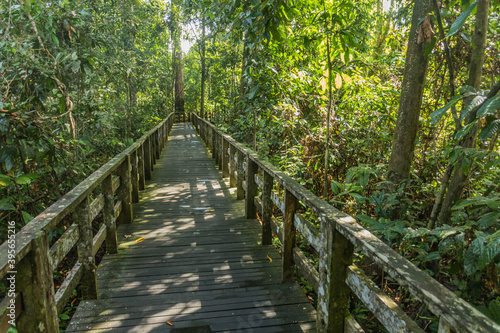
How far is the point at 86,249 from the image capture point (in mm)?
2994

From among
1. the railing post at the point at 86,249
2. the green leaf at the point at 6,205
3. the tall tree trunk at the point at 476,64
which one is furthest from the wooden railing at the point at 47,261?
the tall tree trunk at the point at 476,64

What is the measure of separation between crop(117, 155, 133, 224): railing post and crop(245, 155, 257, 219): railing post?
1.74m

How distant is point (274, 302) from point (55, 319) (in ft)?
5.78

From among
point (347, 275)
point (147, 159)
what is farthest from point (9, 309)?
point (147, 159)

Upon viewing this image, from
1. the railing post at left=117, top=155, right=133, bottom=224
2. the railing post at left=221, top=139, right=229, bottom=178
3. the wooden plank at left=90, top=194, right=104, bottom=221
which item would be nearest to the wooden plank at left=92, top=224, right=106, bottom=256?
the wooden plank at left=90, top=194, right=104, bottom=221

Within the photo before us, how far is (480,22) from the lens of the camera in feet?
10.2

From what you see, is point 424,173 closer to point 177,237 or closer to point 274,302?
point 274,302

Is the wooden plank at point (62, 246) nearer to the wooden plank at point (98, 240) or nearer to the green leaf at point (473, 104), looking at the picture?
the wooden plank at point (98, 240)

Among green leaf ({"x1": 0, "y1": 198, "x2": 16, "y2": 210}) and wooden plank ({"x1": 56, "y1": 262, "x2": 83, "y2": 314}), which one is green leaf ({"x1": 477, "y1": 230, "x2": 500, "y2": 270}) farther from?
green leaf ({"x1": 0, "y1": 198, "x2": 16, "y2": 210})

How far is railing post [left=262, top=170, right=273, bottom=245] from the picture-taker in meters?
4.12

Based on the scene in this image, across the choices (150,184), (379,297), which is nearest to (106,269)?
(379,297)

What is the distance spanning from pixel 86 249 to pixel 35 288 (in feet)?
3.54

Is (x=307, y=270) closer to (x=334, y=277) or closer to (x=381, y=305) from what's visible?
(x=334, y=277)

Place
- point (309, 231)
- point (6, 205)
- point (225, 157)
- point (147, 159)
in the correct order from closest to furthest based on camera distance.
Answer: point (309, 231)
point (6, 205)
point (147, 159)
point (225, 157)
